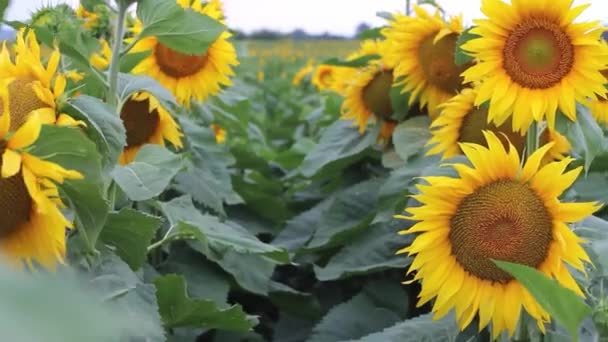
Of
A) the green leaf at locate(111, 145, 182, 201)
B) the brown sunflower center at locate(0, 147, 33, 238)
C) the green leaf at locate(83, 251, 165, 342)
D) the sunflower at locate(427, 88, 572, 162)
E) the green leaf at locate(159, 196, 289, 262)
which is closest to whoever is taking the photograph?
the brown sunflower center at locate(0, 147, 33, 238)

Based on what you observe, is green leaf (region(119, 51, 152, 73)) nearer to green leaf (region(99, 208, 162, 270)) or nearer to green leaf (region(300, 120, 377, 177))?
green leaf (region(99, 208, 162, 270))

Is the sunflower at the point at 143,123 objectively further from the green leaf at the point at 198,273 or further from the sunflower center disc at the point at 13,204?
the sunflower center disc at the point at 13,204

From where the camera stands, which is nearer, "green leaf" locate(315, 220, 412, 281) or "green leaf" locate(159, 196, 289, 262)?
"green leaf" locate(159, 196, 289, 262)

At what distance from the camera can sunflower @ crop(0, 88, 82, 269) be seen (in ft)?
2.50

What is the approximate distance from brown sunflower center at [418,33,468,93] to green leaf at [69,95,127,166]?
1.12m

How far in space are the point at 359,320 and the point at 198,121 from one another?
986mm

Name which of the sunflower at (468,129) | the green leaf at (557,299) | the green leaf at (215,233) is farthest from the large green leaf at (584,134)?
the green leaf at (557,299)

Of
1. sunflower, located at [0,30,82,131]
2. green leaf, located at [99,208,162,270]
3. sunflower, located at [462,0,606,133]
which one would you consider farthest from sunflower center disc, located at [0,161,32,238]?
sunflower, located at [462,0,606,133]


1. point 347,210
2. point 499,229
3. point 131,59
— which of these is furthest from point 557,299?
point 347,210

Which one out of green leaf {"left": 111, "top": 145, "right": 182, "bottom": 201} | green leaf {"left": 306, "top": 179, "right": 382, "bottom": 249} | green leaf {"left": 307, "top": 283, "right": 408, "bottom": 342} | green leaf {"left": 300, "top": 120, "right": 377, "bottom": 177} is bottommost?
green leaf {"left": 307, "top": 283, "right": 408, "bottom": 342}

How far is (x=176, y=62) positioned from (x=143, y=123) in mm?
378

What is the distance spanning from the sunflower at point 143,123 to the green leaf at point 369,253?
51cm

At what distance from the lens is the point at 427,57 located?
2.07 m

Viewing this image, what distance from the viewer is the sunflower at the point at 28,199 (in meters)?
0.76
